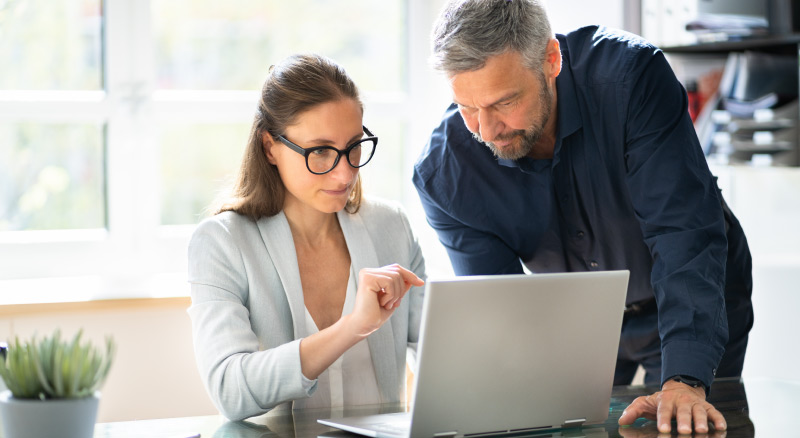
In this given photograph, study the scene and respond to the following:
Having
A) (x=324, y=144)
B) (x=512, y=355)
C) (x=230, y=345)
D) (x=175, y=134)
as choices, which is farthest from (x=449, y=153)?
(x=175, y=134)

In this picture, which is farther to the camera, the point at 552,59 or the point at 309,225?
the point at 309,225

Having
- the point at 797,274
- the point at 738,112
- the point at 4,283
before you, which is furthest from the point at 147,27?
the point at 797,274

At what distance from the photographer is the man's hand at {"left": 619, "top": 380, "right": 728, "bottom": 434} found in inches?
55.3

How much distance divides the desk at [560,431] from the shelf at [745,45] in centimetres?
120

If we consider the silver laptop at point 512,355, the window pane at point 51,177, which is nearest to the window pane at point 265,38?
the window pane at point 51,177

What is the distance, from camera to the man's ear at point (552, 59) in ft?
5.92

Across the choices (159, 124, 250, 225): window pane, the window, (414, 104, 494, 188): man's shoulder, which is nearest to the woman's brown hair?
(414, 104, 494, 188): man's shoulder

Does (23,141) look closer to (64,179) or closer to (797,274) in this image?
(64,179)

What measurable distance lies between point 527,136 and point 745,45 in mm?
1201

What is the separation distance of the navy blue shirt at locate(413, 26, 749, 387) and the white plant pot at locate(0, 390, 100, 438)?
3.09 ft

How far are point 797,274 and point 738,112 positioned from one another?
1.66 feet

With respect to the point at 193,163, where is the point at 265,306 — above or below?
above

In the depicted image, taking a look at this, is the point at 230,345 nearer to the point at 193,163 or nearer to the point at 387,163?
the point at 193,163

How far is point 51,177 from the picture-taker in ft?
10.9
